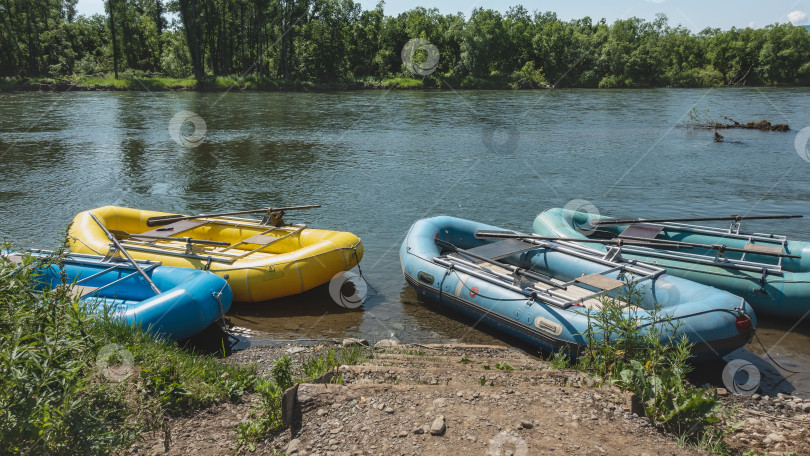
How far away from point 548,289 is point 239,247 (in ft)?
17.3

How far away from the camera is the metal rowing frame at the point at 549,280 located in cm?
760

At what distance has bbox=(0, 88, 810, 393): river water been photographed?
9.09m

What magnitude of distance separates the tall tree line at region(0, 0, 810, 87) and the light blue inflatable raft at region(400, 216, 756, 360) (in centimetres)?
4356

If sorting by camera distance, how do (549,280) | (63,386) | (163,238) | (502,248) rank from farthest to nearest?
(163,238)
(502,248)
(549,280)
(63,386)

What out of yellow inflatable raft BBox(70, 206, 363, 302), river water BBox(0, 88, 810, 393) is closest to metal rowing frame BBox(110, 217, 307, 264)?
yellow inflatable raft BBox(70, 206, 363, 302)

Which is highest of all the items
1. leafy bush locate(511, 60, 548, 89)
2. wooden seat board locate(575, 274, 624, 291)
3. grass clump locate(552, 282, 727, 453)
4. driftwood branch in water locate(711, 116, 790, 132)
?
leafy bush locate(511, 60, 548, 89)

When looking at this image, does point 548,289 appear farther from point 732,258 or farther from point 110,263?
point 110,263

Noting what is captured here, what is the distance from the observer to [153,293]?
319 inches

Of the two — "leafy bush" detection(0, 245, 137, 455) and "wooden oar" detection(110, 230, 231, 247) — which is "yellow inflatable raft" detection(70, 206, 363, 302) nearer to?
"wooden oar" detection(110, 230, 231, 247)

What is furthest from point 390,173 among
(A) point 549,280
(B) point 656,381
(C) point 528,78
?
(C) point 528,78

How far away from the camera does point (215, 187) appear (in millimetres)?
16422

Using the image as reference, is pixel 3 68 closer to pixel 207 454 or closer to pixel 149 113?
pixel 149 113

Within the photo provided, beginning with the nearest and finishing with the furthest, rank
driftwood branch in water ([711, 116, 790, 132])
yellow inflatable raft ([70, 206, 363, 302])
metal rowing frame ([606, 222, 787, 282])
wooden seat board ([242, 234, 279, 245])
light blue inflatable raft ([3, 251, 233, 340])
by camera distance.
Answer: light blue inflatable raft ([3, 251, 233, 340])
metal rowing frame ([606, 222, 787, 282])
yellow inflatable raft ([70, 206, 363, 302])
wooden seat board ([242, 234, 279, 245])
driftwood branch in water ([711, 116, 790, 132])

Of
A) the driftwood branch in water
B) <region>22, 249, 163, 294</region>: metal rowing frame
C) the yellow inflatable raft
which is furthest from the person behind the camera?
the driftwood branch in water
